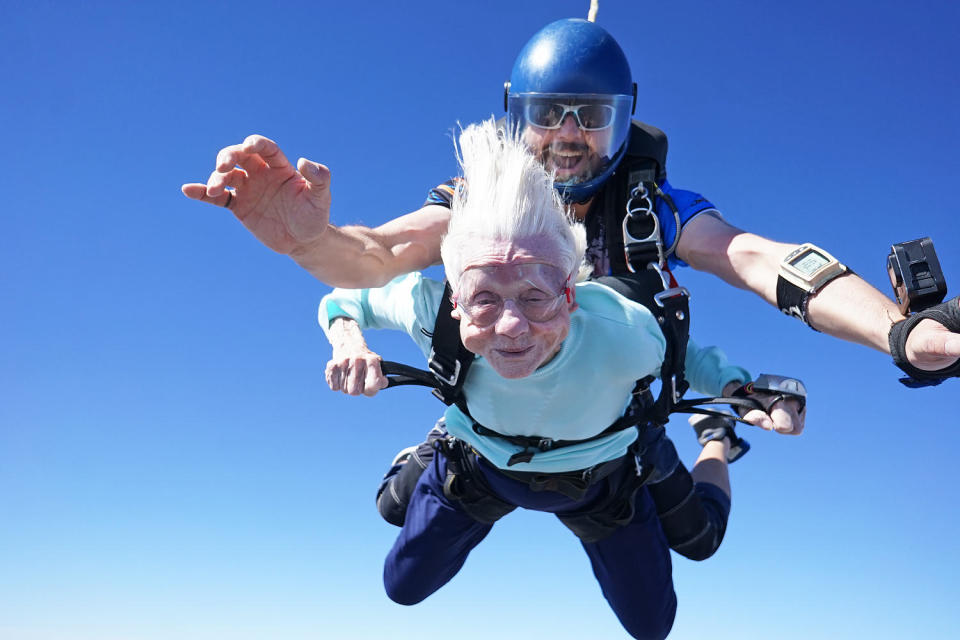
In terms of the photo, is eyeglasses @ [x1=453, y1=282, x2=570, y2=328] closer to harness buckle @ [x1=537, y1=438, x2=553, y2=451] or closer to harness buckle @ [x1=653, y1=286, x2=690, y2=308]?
harness buckle @ [x1=653, y1=286, x2=690, y2=308]

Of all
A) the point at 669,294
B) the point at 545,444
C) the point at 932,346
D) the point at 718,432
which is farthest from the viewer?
the point at 718,432

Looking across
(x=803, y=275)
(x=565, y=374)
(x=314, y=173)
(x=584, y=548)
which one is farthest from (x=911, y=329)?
(x=584, y=548)

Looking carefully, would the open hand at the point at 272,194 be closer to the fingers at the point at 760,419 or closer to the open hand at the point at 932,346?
the fingers at the point at 760,419

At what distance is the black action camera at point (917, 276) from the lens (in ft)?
8.34

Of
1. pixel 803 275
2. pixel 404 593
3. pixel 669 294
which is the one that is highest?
pixel 669 294

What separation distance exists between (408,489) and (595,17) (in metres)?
3.07

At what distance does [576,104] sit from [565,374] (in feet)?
5.56

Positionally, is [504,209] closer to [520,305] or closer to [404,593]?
[520,305]

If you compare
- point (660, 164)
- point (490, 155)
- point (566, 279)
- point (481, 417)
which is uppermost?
point (660, 164)

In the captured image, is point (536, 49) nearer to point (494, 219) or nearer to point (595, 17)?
point (595, 17)

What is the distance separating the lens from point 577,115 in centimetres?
427

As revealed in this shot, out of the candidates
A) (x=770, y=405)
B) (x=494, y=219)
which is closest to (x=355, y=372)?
(x=494, y=219)

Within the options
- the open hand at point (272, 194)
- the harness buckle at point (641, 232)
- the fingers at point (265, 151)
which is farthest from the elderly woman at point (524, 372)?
the fingers at point (265, 151)

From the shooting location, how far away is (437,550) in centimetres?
473
